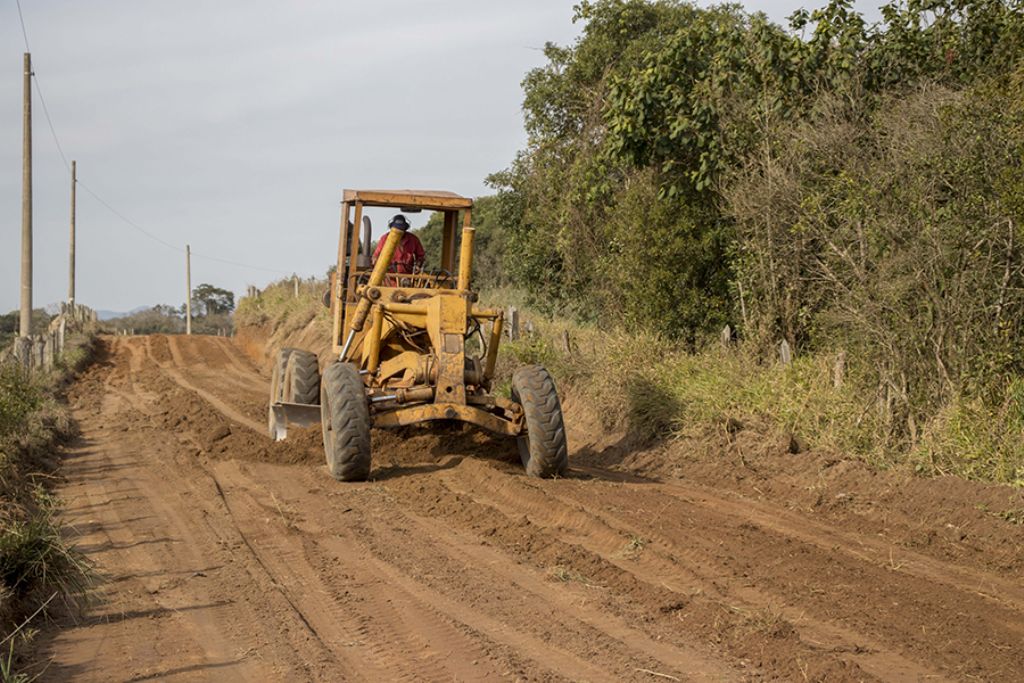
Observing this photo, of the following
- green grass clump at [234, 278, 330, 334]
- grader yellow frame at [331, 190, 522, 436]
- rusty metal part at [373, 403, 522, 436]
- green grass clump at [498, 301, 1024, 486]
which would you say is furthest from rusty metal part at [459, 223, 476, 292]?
green grass clump at [234, 278, 330, 334]

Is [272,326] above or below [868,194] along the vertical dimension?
below

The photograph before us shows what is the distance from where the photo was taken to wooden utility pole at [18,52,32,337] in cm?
2109

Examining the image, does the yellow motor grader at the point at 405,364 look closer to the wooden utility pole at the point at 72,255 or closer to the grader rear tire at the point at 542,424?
the grader rear tire at the point at 542,424

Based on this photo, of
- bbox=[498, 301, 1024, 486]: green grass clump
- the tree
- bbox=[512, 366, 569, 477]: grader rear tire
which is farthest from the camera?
the tree

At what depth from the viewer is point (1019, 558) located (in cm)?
742

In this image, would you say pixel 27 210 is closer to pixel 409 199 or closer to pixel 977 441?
pixel 409 199

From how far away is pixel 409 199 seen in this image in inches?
444

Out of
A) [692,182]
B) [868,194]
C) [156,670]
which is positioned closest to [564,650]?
[156,670]

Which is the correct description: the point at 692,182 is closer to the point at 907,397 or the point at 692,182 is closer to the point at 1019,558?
the point at 907,397

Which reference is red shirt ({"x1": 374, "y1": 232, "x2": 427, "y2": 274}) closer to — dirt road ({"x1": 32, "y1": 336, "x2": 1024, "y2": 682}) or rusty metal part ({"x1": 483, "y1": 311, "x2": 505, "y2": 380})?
rusty metal part ({"x1": 483, "y1": 311, "x2": 505, "y2": 380})

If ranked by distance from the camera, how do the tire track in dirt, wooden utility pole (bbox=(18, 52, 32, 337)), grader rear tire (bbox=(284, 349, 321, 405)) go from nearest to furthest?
1. the tire track in dirt
2. grader rear tire (bbox=(284, 349, 321, 405))
3. wooden utility pole (bbox=(18, 52, 32, 337))

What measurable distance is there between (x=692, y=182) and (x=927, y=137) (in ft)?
14.6

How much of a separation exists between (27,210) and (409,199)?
44.3 ft

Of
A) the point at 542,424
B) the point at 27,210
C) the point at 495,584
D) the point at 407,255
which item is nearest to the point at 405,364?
the point at 542,424
